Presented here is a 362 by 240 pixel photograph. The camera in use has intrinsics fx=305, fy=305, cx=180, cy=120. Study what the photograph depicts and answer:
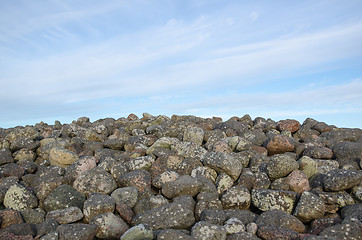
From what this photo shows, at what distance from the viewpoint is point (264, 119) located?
1540 cm

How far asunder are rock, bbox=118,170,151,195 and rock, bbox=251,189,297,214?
282 cm

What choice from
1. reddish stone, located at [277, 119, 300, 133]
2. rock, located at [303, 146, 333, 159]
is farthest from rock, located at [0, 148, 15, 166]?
reddish stone, located at [277, 119, 300, 133]

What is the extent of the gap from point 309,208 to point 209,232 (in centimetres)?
257

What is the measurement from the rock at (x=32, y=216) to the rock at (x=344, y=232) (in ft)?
20.7

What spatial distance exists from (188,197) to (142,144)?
4.15 m

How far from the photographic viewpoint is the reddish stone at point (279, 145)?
10195mm

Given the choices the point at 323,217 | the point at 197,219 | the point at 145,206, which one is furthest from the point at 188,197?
the point at 323,217

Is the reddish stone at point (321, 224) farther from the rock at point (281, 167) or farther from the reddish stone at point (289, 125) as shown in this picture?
the reddish stone at point (289, 125)

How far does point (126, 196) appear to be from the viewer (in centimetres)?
760

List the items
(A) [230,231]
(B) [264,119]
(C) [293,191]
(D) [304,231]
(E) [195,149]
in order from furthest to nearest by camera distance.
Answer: (B) [264,119] → (E) [195,149] → (C) [293,191] → (D) [304,231] → (A) [230,231]

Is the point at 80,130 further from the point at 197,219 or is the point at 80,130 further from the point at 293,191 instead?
the point at 293,191

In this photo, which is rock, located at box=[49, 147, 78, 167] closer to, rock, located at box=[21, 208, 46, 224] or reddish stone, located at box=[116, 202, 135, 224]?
rock, located at box=[21, 208, 46, 224]

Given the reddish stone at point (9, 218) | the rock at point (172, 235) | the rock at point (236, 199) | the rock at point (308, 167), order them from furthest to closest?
the rock at point (308, 167) → the rock at point (236, 199) → the reddish stone at point (9, 218) → the rock at point (172, 235)

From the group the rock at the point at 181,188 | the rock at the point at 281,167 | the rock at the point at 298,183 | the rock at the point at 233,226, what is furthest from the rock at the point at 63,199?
the rock at the point at 298,183
